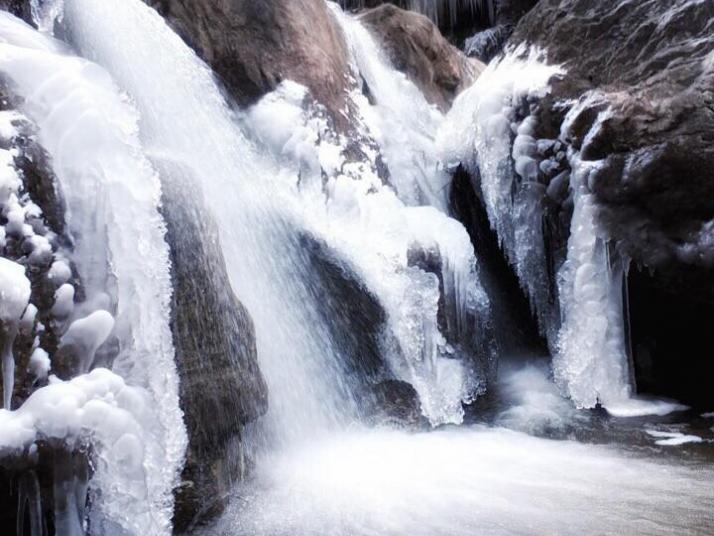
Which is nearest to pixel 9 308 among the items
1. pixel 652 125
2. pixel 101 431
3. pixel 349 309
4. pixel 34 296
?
pixel 34 296

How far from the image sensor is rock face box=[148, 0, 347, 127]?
222 inches

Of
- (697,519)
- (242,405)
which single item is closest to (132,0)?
(242,405)

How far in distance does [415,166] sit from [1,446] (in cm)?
505

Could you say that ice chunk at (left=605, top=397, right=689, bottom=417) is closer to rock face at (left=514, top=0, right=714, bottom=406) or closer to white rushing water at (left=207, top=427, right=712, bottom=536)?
rock face at (left=514, top=0, right=714, bottom=406)

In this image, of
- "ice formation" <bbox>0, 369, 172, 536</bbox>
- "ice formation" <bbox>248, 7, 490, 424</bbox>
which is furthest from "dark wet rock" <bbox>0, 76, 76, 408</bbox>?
"ice formation" <bbox>248, 7, 490, 424</bbox>

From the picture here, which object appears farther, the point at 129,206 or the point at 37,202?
the point at 129,206

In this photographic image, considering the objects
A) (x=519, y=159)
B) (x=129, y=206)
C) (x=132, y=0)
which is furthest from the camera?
(x=519, y=159)

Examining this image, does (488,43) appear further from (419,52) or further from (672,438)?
(672,438)

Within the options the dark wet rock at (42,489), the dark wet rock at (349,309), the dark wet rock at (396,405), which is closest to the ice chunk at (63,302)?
the dark wet rock at (42,489)

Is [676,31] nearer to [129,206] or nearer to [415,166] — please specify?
[415,166]

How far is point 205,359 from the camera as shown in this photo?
3.31 meters

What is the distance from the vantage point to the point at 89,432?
2.32 m

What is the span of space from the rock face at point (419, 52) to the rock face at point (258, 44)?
6.32 feet

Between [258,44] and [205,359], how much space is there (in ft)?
11.6
